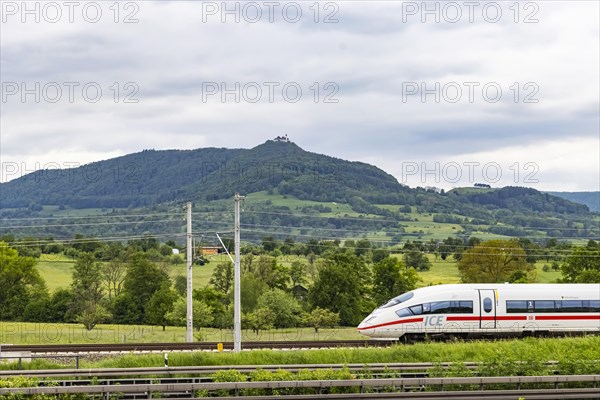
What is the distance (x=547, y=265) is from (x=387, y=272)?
46200 millimetres

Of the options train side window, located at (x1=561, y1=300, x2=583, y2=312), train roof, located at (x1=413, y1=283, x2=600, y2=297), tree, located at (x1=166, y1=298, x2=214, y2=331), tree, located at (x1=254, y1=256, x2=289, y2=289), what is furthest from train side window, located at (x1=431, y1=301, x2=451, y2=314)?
tree, located at (x1=254, y1=256, x2=289, y2=289)

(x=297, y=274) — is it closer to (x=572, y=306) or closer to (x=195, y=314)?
(x=195, y=314)

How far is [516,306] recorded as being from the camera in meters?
45.5

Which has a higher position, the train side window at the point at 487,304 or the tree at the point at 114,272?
the tree at the point at 114,272

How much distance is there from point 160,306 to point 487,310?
117ft

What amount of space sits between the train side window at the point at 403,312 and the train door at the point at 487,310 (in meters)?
3.80

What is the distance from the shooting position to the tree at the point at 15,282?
86625mm

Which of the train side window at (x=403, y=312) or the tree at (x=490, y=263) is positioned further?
the tree at (x=490, y=263)

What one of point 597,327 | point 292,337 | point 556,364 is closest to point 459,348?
point 556,364

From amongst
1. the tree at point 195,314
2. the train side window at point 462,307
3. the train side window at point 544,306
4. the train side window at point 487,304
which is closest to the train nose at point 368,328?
the train side window at point 462,307

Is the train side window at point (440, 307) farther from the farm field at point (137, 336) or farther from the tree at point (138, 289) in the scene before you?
the tree at point (138, 289)

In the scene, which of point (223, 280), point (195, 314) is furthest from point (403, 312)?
point (223, 280)

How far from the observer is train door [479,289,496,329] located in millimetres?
45156

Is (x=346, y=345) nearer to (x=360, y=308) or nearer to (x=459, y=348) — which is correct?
(x=459, y=348)
